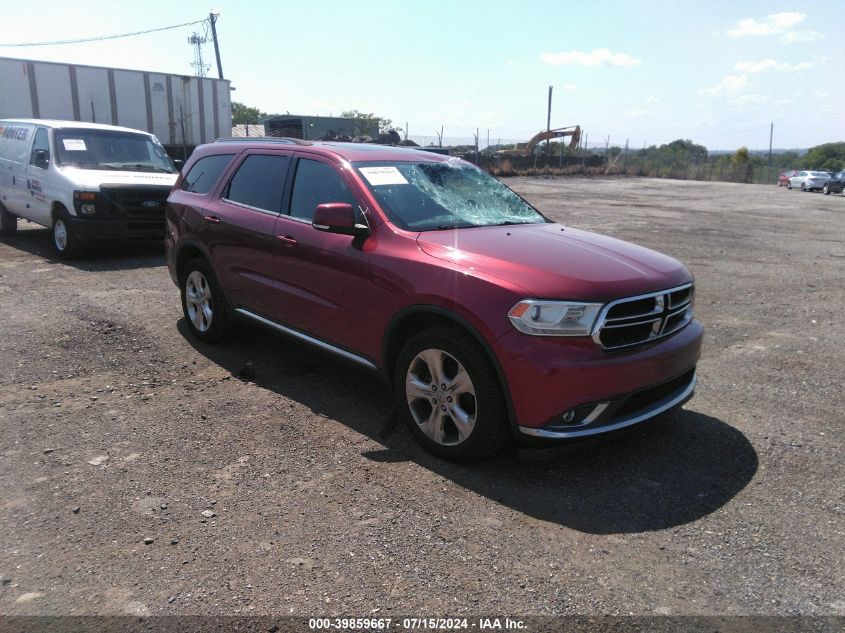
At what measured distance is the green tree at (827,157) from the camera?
67137mm

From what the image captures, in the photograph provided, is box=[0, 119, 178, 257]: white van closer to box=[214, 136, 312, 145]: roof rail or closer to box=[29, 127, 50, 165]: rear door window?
box=[29, 127, 50, 165]: rear door window

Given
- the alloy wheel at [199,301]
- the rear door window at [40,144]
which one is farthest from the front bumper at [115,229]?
the alloy wheel at [199,301]

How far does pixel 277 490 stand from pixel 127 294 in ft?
16.5

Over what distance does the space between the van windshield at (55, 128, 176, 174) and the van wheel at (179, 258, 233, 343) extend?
208 inches

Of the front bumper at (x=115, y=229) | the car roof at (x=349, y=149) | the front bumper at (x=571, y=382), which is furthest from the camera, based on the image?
the front bumper at (x=115, y=229)

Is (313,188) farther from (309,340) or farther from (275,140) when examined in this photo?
Answer: (309,340)

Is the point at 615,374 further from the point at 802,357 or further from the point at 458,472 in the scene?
the point at 802,357

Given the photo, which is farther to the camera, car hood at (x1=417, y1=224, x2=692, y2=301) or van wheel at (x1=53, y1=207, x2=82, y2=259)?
van wheel at (x1=53, y1=207, x2=82, y2=259)

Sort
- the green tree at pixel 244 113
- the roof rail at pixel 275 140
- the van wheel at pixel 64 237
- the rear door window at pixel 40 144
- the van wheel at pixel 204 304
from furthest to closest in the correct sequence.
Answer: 1. the green tree at pixel 244 113
2. the rear door window at pixel 40 144
3. the van wheel at pixel 64 237
4. the van wheel at pixel 204 304
5. the roof rail at pixel 275 140

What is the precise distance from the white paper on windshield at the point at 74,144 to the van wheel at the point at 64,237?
1075mm

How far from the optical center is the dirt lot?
2.64m

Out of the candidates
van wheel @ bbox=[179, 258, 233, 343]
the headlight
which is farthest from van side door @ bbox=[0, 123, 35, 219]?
the headlight

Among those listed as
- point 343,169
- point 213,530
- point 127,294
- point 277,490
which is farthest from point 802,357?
point 127,294

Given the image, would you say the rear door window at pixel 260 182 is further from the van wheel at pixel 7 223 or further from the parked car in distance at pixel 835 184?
the parked car in distance at pixel 835 184
